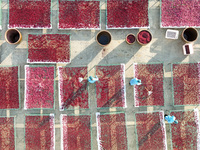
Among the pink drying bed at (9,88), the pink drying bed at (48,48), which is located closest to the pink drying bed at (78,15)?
the pink drying bed at (48,48)

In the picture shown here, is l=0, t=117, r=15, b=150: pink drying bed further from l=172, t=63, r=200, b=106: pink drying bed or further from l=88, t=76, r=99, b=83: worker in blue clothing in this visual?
l=172, t=63, r=200, b=106: pink drying bed

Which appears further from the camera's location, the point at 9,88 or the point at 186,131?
the point at 186,131

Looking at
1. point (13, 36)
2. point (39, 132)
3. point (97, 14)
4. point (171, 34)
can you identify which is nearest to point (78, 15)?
point (97, 14)

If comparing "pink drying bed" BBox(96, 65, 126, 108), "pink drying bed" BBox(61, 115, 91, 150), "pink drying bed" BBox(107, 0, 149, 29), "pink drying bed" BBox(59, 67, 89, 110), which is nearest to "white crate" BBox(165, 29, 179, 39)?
"pink drying bed" BBox(107, 0, 149, 29)

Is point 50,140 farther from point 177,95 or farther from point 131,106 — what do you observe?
point 177,95

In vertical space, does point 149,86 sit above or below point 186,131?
above

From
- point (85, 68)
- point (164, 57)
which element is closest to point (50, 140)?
point (85, 68)

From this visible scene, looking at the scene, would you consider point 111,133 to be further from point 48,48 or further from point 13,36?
point 13,36

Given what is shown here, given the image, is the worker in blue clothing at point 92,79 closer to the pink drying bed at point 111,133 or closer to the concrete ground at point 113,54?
the concrete ground at point 113,54
